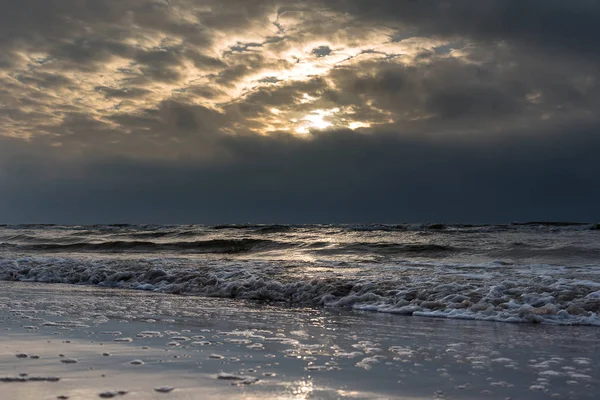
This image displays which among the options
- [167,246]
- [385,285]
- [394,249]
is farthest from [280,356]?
[167,246]

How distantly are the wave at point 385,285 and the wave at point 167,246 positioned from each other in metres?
7.87

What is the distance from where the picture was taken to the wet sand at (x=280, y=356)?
130 inches

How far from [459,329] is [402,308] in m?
1.50

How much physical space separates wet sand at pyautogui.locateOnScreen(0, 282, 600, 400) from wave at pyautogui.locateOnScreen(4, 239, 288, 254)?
45.7 ft

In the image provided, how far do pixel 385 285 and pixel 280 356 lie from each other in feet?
15.2

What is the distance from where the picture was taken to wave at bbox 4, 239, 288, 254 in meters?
20.9

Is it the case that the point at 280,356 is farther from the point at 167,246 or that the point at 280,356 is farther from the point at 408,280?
the point at 167,246

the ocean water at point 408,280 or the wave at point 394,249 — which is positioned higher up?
the wave at point 394,249

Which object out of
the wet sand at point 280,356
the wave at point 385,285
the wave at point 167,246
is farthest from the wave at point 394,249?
the wet sand at point 280,356

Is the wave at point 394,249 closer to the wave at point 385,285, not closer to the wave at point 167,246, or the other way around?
the wave at point 167,246

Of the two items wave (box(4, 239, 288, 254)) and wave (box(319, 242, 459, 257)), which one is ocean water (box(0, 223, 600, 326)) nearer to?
wave (box(319, 242, 459, 257))

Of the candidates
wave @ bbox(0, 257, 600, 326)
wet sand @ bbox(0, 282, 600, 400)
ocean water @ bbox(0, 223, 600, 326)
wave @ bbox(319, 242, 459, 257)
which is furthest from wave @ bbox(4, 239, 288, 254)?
wet sand @ bbox(0, 282, 600, 400)

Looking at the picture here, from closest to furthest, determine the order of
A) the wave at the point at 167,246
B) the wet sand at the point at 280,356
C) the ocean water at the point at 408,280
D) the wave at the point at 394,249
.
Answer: the wet sand at the point at 280,356, the ocean water at the point at 408,280, the wave at the point at 394,249, the wave at the point at 167,246

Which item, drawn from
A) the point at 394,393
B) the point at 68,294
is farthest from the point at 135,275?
the point at 394,393
